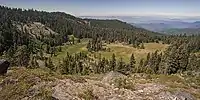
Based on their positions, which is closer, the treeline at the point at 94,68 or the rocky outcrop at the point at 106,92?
the rocky outcrop at the point at 106,92

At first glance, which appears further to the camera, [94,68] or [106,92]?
[94,68]

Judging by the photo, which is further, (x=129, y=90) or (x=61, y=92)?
(x=129, y=90)

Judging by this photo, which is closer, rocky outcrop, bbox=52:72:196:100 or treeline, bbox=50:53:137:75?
rocky outcrop, bbox=52:72:196:100

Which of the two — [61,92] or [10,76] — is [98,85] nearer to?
[61,92]

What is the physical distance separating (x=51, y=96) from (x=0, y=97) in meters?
4.81

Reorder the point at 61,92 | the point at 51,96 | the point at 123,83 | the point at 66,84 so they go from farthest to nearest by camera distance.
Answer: the point at 123,83
the point at 66,84
the point at 61,92
the point at 51,96

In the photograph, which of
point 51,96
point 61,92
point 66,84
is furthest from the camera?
point 66,84

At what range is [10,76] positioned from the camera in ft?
88.6

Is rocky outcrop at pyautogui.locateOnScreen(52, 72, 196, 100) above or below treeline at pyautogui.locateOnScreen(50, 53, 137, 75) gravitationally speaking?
above

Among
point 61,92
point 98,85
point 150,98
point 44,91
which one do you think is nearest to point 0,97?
point 44,91

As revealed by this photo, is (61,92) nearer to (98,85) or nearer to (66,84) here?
(66,84)

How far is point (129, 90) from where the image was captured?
2683cm

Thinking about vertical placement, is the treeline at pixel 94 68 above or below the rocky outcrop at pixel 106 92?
below

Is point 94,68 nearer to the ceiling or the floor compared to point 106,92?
nearer to the floor
